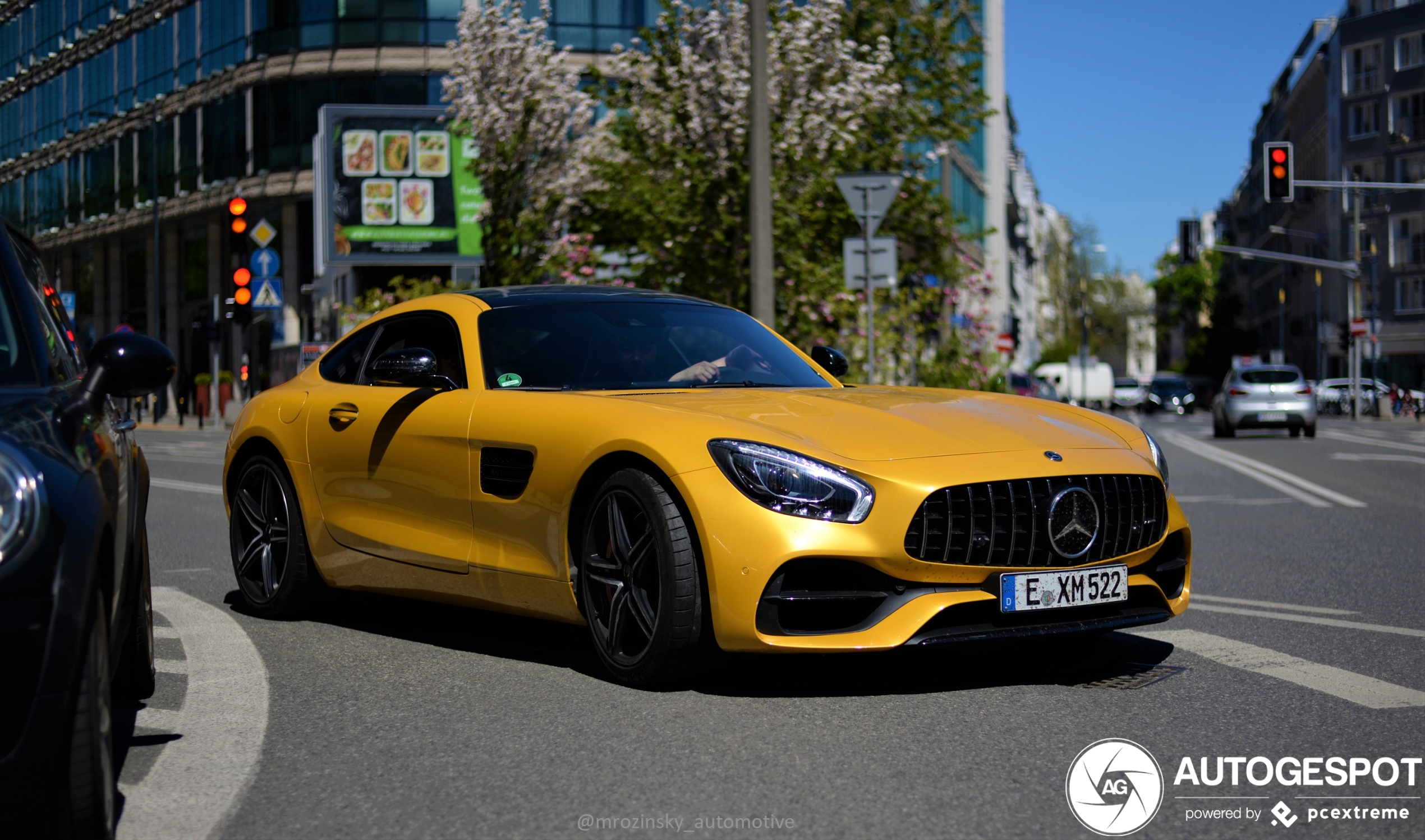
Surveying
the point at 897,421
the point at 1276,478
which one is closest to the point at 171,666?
the point at 897,421

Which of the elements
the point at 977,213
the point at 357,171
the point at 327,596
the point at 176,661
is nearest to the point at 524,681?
the point at 176,661

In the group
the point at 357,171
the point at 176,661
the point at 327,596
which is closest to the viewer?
the point at 176,661

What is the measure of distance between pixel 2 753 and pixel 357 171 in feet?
121

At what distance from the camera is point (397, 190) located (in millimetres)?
38625

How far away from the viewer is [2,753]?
298 centimetres

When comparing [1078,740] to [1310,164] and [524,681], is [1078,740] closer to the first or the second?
[524,681]

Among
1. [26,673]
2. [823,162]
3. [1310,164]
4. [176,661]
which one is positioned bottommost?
[176,661]

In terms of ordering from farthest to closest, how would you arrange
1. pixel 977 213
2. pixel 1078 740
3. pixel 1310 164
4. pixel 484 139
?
pixel 1310 164 < pixel 977 213 < pixel 484 139 < pixel 1078 740

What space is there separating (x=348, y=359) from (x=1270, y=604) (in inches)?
167

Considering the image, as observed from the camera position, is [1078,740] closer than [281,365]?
Yes

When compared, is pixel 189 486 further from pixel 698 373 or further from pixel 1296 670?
pixel 1296 670

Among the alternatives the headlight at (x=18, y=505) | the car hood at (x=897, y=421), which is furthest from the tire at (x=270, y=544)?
the headlight at (x=18, y=505)

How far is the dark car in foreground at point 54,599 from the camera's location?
298 cm

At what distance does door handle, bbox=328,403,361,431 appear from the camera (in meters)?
6.63
